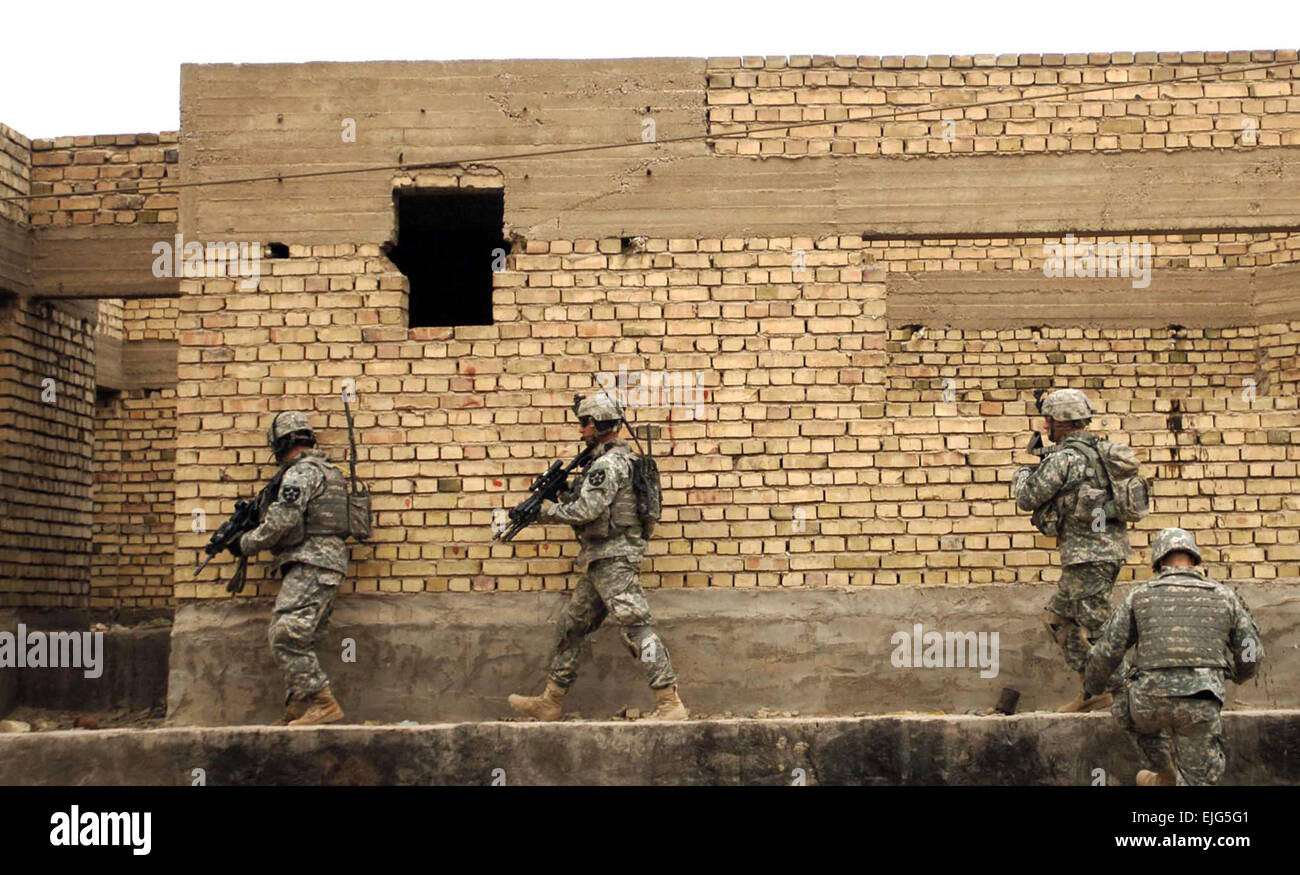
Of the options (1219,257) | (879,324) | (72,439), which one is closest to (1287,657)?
(879,324)

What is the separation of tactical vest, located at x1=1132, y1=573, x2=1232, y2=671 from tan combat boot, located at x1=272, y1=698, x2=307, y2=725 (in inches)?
163

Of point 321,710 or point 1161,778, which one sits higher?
point 321,710

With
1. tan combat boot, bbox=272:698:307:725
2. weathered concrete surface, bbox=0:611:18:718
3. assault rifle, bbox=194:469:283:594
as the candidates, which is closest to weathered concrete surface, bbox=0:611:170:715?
weathered concrete surface, bbox=0:611:18:718

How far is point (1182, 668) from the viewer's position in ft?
20.8

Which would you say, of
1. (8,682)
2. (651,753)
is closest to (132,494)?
(8,682)

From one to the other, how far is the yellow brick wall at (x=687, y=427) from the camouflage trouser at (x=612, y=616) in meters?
0.52


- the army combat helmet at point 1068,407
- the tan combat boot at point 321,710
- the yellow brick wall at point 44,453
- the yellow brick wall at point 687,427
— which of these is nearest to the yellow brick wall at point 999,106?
the yellow brick wall at point 687,427

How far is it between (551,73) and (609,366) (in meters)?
1.75

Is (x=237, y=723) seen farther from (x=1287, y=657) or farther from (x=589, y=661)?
(x=1287, y=657)

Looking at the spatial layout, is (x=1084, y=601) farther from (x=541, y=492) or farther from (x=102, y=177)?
(x=102, y=177)

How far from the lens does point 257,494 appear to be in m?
8.12

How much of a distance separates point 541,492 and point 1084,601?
2.81 m

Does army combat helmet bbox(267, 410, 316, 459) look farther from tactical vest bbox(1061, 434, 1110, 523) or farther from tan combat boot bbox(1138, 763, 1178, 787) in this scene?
tan combat boot bbox(1138, 763, 1178, 787)

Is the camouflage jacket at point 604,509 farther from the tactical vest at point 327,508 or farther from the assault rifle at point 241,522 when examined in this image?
the assault rifle at point 241,522
